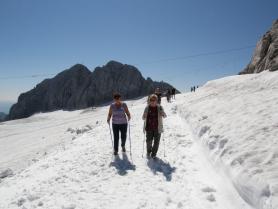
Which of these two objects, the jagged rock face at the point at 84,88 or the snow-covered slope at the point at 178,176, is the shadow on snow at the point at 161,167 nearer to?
the snow-covered slope at the point at 178,176

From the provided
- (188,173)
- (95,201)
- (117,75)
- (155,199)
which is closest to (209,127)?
(188,173)

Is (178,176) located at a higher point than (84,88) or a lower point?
lower

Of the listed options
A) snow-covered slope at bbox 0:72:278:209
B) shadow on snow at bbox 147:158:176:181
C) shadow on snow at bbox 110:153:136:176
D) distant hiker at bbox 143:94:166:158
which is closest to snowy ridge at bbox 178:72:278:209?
snow-covered slope at bbox 0:72:278:209

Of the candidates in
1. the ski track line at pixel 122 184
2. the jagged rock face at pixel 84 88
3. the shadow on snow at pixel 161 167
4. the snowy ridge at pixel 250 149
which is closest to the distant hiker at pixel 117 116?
the ski track line at pixel 122 184

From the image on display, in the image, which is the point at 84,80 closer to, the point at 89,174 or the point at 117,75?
the point at 117,75

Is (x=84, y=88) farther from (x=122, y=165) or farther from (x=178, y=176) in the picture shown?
(x=178, y=176)

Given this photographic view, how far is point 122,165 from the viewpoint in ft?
32.8

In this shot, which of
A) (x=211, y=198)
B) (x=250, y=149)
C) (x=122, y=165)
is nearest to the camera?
(x=211, y=198)

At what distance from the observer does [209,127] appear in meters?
12.4

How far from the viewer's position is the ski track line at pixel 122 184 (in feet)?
22.8

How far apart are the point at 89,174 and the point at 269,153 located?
5636mm

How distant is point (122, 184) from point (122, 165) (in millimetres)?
1763

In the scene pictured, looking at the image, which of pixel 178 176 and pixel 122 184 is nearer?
pixel 122 184

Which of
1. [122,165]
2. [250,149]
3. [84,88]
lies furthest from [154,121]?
[84,88]
